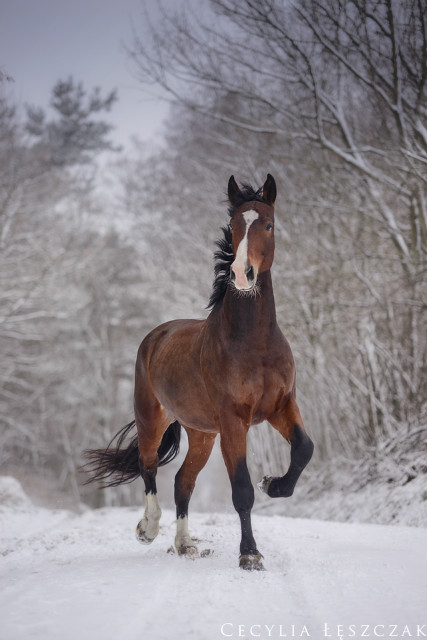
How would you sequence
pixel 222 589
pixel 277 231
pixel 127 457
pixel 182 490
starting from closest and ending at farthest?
pixel 222 589, pixel 182 490, pixel 127 457, pixel 277 231

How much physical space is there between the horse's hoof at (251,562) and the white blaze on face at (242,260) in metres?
1.48

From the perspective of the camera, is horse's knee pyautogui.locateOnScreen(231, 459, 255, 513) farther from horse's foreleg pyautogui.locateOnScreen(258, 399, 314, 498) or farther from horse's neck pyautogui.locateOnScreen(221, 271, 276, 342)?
horse's neck pyautogui.locateOnScreen(221, 271, 276, 342)

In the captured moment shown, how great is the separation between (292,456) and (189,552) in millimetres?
1043

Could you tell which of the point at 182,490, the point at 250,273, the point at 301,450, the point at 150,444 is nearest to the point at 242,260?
the point at 250,273

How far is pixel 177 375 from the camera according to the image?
409 centimetres

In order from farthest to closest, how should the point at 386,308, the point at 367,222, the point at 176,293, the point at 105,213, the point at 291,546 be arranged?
1. the point at 105,213
2. the point at 176,293
3. the point at 367,222
4. the point at 386,308
5. the point at 291,546

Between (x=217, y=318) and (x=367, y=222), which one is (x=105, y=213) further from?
(x=217, y=318)

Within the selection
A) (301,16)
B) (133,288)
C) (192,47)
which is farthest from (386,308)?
(133,288)

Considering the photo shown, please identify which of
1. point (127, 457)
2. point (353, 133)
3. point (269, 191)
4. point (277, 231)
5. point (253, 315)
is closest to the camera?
point (253, 315)

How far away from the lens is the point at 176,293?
1630 cm

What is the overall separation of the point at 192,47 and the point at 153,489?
6.02 m

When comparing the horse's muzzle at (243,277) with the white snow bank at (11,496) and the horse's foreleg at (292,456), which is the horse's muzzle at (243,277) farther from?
the white snow bank at (11,496)

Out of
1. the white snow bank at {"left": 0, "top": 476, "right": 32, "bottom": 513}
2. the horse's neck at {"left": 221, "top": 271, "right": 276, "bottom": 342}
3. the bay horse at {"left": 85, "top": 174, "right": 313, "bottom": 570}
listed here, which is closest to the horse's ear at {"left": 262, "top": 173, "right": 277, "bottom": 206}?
the bay horse at {"left": 85, "top": 174, "right": 313, "bottom": 570}

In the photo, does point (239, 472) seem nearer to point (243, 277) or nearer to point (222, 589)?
point (222, 589)
